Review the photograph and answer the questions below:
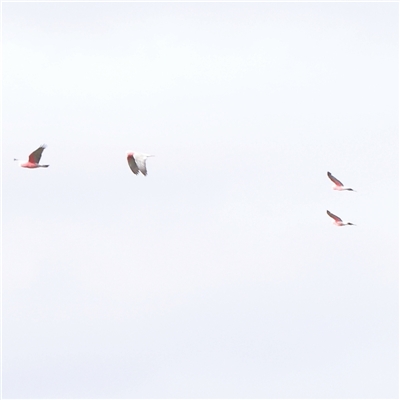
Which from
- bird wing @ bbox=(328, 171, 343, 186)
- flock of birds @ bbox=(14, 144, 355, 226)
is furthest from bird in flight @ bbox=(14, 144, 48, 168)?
bird wing @ bbox=(328, 171, 343, 186)

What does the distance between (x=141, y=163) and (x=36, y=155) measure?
557 centimetres

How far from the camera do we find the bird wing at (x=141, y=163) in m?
150

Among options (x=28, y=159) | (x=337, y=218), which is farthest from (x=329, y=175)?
(x=28, y=159)

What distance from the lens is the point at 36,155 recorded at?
488 ft

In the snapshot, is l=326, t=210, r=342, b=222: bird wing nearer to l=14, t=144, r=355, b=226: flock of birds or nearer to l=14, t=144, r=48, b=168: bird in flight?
l=14, t=144, r=355, b=226: flock of birds

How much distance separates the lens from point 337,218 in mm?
155375

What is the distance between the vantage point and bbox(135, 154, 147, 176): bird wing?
490ft

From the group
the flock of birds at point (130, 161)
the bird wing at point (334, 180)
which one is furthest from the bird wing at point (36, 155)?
the bird wing at point (334, 180)

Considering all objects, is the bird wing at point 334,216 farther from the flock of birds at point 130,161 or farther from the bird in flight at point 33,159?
the bird in flight at point 33,159

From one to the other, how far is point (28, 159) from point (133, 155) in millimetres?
5547

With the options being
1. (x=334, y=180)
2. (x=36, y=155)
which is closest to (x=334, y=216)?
(x=334, y=180)

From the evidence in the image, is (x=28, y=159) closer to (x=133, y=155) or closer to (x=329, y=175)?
(x=133, y=155)

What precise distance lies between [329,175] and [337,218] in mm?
3284

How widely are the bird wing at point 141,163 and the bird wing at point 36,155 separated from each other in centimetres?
502
